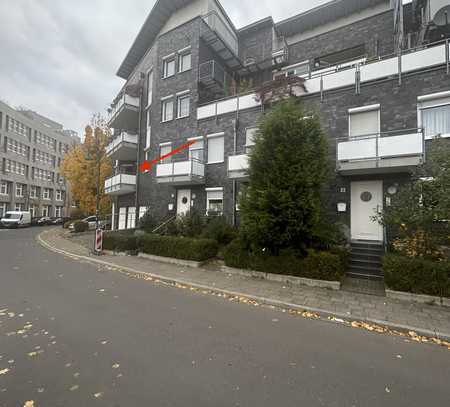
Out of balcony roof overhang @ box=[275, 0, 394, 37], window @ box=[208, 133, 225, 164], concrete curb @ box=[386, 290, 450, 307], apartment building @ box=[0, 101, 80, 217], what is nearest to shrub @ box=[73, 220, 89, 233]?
window @ box=[208, 133, 225, 164]

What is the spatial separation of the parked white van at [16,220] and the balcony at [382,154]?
3478 centimetres

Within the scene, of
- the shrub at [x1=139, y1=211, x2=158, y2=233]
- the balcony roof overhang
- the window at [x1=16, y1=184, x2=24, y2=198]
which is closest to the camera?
the shrub at [x1=139, y1=211, x2=158, y2=233]

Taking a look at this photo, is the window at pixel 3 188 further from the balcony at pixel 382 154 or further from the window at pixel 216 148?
the balcony at pixel 382 154

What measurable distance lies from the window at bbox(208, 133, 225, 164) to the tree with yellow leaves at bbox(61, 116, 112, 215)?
13110 mm

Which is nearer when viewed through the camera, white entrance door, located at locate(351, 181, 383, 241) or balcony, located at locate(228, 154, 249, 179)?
white entrance door, located at locate(351, 181, 383, 241)

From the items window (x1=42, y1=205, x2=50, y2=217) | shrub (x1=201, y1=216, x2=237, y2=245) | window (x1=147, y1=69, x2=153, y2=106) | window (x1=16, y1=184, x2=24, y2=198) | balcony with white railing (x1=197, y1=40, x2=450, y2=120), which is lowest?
shrub (x1=201, y1=216, x2=237, y2=245)

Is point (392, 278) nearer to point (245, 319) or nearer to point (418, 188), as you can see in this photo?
point (418, 188)

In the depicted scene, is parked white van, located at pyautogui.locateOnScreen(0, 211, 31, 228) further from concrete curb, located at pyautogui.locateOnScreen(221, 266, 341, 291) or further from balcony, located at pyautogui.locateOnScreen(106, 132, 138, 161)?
concrete curb, located at pyautogui.locateOnScreen(221, 266, 341, 291)

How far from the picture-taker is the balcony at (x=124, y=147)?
56.9ft

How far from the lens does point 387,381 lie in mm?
2877

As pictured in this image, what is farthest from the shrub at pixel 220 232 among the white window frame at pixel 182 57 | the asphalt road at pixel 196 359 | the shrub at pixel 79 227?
the shrub at pixel 79 227

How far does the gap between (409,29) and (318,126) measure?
10.3 meters

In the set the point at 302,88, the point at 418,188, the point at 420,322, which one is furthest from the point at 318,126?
the point at 420,322

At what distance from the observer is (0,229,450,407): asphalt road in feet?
8.39
